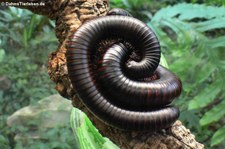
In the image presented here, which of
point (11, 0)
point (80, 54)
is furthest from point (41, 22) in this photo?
point (80, 54)

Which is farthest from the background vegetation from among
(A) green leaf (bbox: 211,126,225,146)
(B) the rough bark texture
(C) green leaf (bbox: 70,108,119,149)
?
(B) the rough bark texture

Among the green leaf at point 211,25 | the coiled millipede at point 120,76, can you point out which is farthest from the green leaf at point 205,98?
the coiled millipede at point 120,76

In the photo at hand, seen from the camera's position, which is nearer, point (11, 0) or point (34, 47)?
point (11, 0)

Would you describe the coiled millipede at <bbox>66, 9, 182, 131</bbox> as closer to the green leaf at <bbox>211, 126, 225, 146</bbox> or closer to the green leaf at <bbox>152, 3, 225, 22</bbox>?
the green leaf at <bbox>211, 126, 225, 146</bbox>

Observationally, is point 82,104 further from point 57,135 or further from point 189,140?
point 57,135

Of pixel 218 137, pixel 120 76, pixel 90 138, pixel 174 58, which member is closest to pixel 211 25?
pixel 218 137
